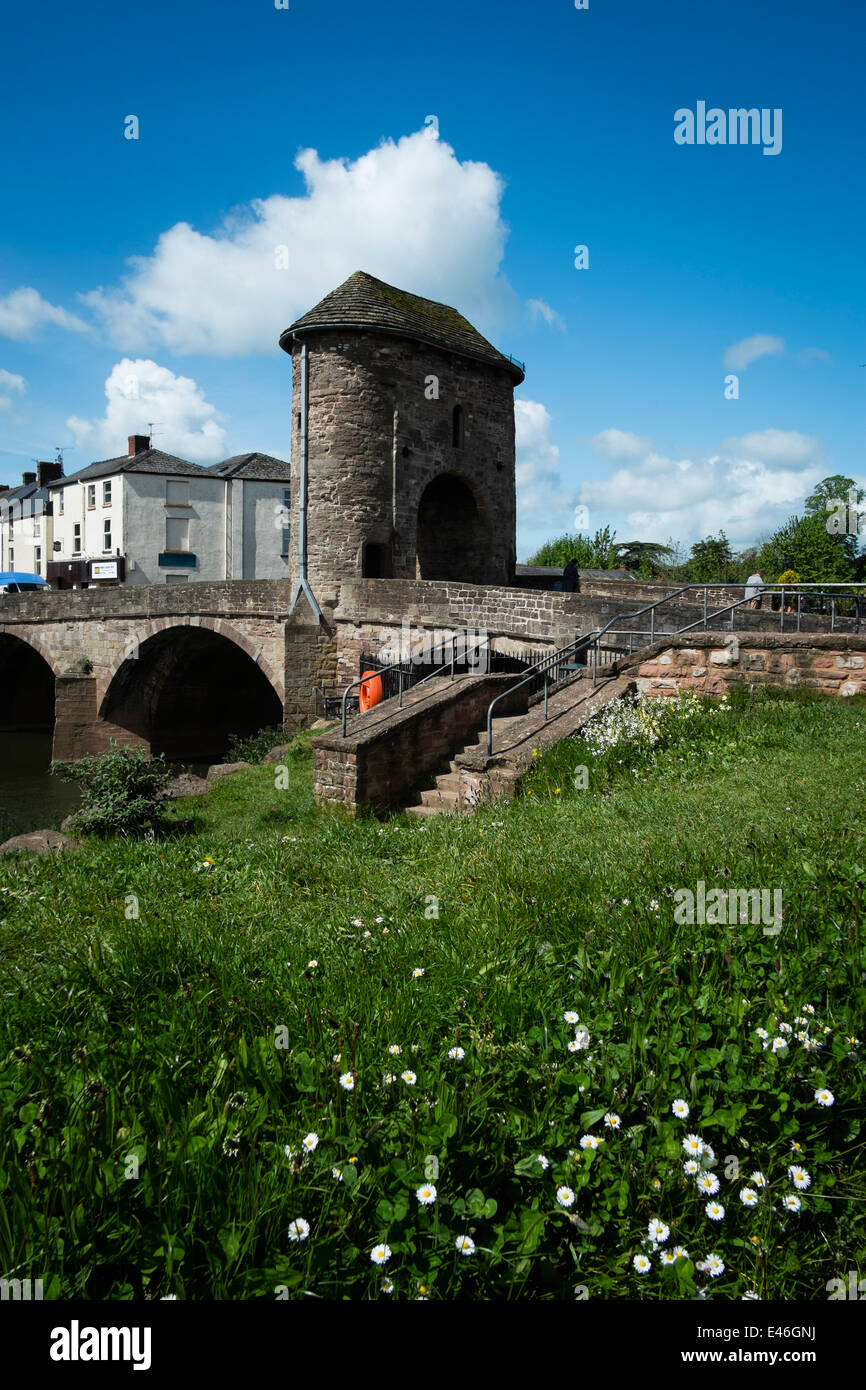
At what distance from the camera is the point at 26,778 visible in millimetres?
24781

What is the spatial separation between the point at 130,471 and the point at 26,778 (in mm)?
20900

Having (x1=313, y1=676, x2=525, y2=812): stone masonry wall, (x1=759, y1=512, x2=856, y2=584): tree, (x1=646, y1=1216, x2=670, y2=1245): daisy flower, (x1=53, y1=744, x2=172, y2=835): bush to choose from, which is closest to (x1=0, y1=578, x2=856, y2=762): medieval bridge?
(x1=313, y1=676, x2=525, y2=812): stone masonry wall

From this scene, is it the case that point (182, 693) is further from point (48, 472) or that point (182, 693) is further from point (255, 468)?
point (48, 472)

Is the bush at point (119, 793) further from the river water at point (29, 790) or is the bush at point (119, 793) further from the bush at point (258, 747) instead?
the bush at point (258, 747)

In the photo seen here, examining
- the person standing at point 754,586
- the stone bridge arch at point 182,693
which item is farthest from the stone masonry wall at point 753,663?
the stone bridge arch at point 182,693

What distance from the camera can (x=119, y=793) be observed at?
11.1m

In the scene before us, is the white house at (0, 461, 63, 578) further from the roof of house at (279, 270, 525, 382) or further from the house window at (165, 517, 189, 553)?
the roof of house at (279, 270, 525, 382)

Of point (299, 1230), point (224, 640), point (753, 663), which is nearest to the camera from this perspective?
point (299, 1230)

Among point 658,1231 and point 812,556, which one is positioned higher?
point 812,556

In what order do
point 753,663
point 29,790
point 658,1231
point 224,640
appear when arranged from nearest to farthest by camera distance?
point 658,1231
point 753,663
point 29,790
point 224,640

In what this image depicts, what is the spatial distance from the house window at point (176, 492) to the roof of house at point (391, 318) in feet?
67.2

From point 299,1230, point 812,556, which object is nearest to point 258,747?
point 299,1230

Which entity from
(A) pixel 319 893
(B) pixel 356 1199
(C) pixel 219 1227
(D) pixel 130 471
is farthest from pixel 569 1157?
(D) pixel 130 471

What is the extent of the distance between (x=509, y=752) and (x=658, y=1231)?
7.65m
